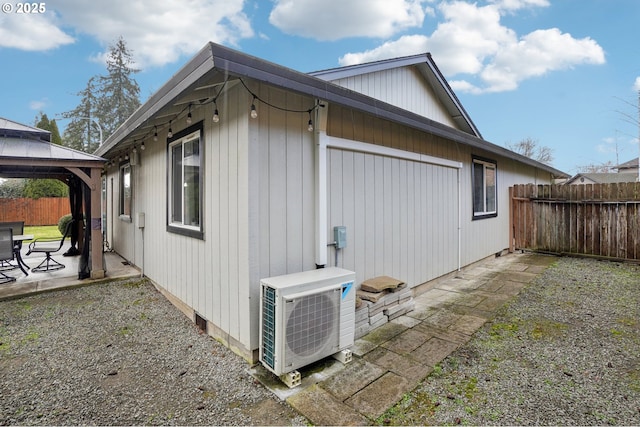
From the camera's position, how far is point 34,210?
16.6 m

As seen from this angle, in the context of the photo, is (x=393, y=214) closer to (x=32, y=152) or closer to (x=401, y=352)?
(x=401, y=352)

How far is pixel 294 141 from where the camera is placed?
295cm

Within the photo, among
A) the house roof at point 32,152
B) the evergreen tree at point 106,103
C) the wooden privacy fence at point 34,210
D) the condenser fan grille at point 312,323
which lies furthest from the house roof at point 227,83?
the evergreen tree at point 106,103

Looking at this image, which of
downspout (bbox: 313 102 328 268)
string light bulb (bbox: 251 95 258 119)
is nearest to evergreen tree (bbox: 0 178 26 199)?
string light bulb (bbox: 251 95 258 119)

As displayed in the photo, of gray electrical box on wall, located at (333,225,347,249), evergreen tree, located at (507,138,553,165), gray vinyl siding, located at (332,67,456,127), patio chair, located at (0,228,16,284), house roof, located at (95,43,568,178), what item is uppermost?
evergreen tree, located at (507,138,553,165)

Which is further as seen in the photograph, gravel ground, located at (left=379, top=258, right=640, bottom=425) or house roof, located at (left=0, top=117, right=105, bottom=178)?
house roof, located at (left=0, top=117, right=105, bottom=178)

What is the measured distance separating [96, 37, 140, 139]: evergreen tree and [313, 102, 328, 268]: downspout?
2419 cm

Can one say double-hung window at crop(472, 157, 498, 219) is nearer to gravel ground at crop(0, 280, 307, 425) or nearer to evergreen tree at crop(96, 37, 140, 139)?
gravel ground at crop(0, 280, 307, 425)

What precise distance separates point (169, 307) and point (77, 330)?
99 centimetres

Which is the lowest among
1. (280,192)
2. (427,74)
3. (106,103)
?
(280,192)

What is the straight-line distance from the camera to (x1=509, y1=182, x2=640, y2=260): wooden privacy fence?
22.1ft

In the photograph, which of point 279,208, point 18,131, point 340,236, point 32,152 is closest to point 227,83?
point 279,208

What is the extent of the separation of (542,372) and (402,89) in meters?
5.23

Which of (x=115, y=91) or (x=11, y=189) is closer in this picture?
(x=11, y=189)
